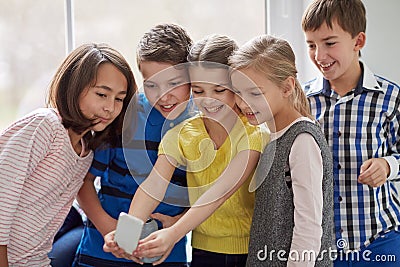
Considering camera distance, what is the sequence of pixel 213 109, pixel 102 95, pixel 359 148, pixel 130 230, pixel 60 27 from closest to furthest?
1. pixel 130 230
2. pixel 213 109
3. pixel 102 95
4. pixel 359 148
5. pixel 60 27

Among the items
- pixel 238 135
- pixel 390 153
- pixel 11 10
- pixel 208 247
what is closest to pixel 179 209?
pixel 208 247

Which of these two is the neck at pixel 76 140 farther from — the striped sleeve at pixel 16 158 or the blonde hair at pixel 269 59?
the blonde hair at pixel 269 59

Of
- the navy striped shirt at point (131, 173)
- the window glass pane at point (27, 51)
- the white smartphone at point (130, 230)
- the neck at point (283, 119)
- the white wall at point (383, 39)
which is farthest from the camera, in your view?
the window glass pane at point (27, 51)

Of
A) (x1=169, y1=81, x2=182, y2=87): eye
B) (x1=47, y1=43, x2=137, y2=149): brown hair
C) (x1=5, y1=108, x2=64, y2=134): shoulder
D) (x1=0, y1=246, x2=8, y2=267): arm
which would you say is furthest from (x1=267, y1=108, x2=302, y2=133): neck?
(x1=0, y1=246, x2=8, y2=267): arm

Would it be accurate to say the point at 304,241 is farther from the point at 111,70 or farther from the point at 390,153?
the point at 111,70

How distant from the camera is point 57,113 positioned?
1.37 meters

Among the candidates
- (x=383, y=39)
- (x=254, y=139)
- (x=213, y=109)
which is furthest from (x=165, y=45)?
(x=383, y=39)

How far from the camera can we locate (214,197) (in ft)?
4.03

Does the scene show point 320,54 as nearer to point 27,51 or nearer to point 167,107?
point 167,107

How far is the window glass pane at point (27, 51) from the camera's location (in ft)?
5.99

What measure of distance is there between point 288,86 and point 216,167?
0.76 feet

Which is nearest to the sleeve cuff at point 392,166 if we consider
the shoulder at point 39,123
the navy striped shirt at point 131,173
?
the navy striped shirt at point 131,173

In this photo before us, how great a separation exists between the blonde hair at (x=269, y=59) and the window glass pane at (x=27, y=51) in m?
0.80

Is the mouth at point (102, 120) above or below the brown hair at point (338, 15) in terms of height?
below
